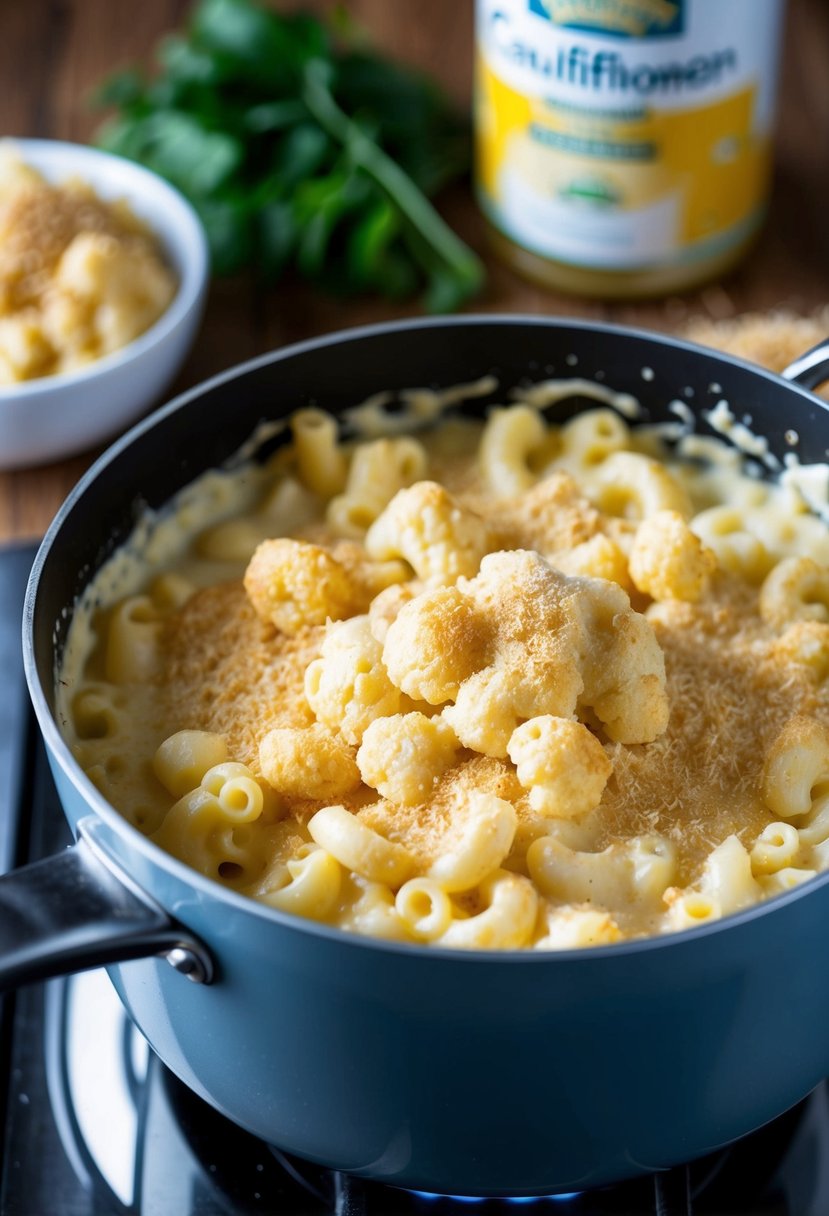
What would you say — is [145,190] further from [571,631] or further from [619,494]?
[571,631]

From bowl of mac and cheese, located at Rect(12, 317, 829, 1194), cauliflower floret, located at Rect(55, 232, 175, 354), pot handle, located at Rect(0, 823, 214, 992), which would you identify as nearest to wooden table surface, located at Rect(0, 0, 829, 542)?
cauliflower floret, located at Rect(55, 232, 175, 354)

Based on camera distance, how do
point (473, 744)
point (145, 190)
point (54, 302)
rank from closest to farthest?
point (473, 744) < point (54, 302) < point (145, 190)

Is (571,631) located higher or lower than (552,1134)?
higher

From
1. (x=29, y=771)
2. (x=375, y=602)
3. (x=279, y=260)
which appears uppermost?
(x=375, y=602)

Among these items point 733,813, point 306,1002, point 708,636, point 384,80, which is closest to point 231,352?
point 384,80

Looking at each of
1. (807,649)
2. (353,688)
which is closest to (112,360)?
(353,688)

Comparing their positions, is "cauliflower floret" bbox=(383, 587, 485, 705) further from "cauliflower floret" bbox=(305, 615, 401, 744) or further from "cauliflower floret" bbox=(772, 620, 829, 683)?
"cauliflower floret" bbox=(772, 620, 829, 683)
